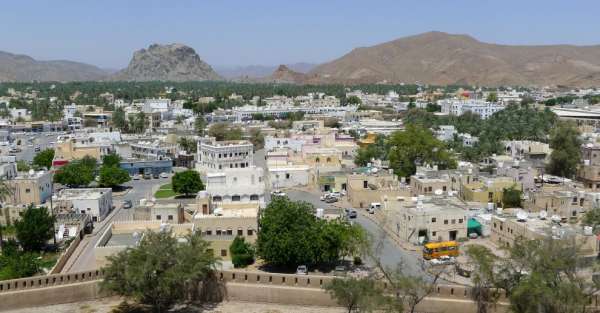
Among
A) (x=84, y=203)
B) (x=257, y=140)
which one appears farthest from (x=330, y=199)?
Answer: (x=257, y=140)

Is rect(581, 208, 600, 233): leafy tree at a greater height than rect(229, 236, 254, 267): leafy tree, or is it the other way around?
rect(581, 208, 600, 233): leafy tree

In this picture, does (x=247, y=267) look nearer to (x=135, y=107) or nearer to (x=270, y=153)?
(x=270, y=153)

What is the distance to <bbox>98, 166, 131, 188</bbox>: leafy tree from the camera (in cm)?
5184

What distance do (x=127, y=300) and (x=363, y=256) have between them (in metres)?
12.1

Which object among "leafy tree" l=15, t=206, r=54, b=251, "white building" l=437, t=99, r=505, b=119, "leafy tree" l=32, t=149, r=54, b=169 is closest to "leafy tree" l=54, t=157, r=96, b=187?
"leafy tree" l=32, t=149, r=54, b=169

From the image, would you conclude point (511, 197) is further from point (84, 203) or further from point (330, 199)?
point (84, 203)

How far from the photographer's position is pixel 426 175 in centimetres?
4728

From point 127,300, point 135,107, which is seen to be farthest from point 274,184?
point 135,107

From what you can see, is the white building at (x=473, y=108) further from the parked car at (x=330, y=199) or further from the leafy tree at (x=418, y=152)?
the parked car at (x=330, y=199)

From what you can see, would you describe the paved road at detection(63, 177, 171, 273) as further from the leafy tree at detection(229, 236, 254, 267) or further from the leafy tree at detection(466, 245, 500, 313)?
the leafy tree at detection(466, 245, 500, 313)

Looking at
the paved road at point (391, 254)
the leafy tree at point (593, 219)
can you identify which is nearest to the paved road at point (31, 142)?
the paved road at point (391, 254)

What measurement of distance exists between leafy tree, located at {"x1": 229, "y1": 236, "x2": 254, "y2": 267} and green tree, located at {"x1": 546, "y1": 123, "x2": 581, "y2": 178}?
34.1m

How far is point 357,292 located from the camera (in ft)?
77.4

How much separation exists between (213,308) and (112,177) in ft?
92.1
